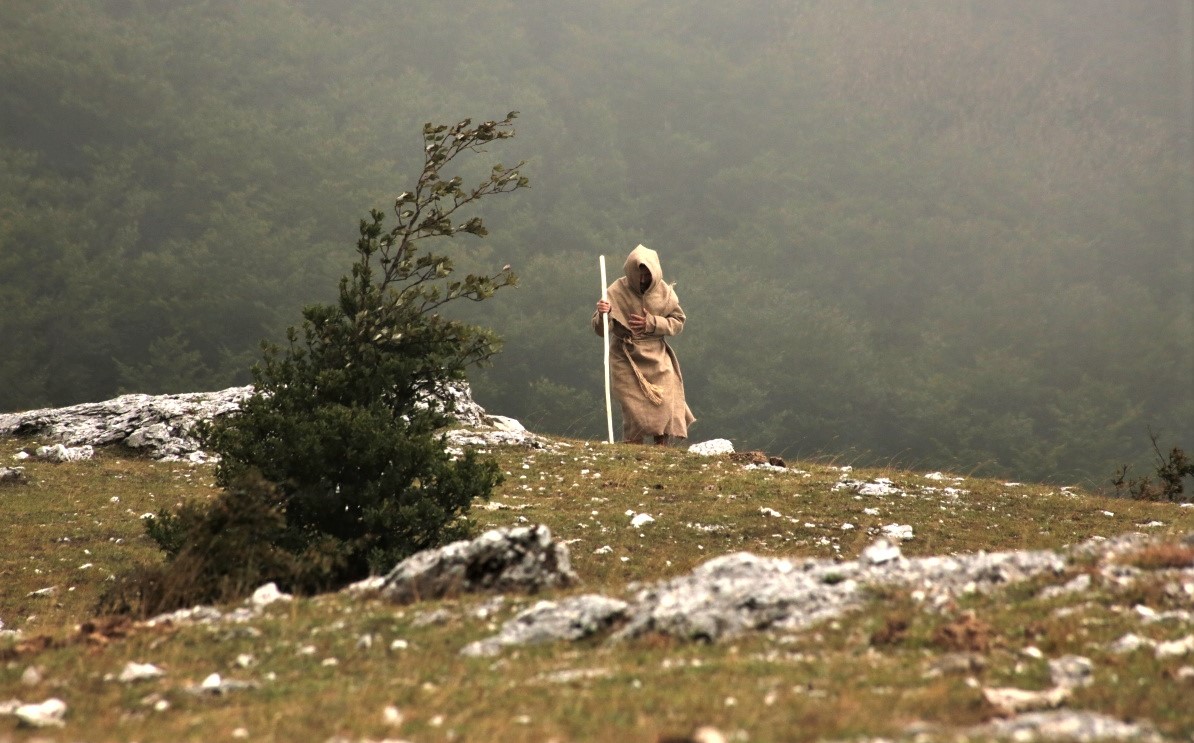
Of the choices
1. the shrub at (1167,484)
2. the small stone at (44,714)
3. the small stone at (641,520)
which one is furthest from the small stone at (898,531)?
the small stone at (44,714)

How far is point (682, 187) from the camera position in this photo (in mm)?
79125

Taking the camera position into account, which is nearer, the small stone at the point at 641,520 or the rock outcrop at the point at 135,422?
the small stone at the point at 641,520

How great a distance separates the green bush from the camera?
9844 mm

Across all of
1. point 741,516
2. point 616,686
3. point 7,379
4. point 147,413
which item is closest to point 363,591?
point 616,686

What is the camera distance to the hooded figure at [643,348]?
2088 centimetres

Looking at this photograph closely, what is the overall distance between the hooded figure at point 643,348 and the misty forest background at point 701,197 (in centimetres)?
2406

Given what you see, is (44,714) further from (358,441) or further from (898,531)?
(898,531)

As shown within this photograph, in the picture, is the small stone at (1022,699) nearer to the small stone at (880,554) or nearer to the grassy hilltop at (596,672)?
the grassy hilltop at (596,672)

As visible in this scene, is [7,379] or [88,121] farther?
[88,121]

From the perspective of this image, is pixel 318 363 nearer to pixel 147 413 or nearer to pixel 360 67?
pixel 147 413

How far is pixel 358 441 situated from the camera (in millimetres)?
10680

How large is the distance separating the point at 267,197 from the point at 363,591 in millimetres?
56201

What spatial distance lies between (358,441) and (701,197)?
228 ft

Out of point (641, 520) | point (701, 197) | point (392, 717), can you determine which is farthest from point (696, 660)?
point (701, 197)
